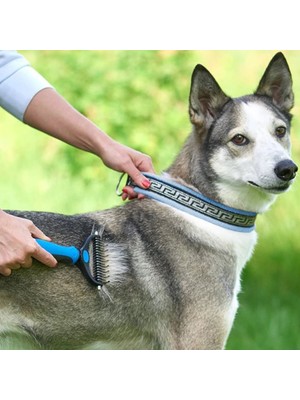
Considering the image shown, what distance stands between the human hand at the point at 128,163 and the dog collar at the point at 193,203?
61 mm

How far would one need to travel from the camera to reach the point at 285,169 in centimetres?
315

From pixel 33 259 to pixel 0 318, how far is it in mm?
272

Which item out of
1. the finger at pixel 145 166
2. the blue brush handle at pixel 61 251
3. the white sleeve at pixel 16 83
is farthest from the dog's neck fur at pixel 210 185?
the white sleeve at pixel 16 83

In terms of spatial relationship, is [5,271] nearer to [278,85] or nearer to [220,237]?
[220,237]

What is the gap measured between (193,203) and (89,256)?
1.72ft

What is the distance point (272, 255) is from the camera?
597cm

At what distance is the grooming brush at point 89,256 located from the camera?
312cm

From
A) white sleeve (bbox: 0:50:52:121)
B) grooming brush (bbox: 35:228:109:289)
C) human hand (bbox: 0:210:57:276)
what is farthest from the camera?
white sleeve (bbox: 0:50:52:121)

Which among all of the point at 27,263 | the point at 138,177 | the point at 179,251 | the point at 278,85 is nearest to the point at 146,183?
the point at 138,177

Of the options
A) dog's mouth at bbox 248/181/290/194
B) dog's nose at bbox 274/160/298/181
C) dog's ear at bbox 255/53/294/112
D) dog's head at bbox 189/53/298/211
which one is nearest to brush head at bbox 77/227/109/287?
dog's head at bbox 189/53/298/211

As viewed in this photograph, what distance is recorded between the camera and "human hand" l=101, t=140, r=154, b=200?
345cm

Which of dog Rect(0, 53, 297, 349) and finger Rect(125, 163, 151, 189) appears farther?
finger Rect(125, 163, 151, 189)

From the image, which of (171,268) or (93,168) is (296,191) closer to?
(93,168)

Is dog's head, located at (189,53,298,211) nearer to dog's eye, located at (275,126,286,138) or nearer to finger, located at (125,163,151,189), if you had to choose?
dog's eye, located at (275,126,286,138)
